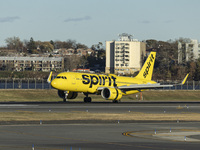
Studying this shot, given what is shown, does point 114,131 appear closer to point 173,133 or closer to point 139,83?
point 173,133

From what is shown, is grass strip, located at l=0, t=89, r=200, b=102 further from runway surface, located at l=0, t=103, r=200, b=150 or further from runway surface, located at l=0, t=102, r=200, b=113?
runway surface, located at l=0, t=103, r=200, b=150

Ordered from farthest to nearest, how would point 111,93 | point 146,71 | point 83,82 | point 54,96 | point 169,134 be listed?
point 54,96 < point 146,71 < point 83,82 < point 111,93 < point 169,134

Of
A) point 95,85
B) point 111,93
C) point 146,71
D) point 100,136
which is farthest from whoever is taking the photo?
point 146,71

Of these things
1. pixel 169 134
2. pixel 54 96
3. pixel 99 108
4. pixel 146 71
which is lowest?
pixel 54 96

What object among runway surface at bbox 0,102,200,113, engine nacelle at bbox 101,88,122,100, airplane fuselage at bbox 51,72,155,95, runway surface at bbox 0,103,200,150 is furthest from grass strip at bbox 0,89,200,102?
runway surface at bbox 0,103,200,150

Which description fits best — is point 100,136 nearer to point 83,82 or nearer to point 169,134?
point 169,134

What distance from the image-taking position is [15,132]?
33094 millimetres

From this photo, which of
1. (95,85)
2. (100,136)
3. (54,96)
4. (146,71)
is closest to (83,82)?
(95,85)

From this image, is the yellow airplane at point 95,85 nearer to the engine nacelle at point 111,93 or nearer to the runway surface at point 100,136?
the engine nacelle at point 111,93

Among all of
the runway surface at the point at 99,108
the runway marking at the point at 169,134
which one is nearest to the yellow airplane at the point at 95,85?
the runway surface at the point at 99,108

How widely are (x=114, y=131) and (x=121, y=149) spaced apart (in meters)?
8.72

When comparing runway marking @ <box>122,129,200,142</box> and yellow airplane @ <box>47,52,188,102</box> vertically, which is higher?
yellow airplane @ <box>47,52,188,102</box>

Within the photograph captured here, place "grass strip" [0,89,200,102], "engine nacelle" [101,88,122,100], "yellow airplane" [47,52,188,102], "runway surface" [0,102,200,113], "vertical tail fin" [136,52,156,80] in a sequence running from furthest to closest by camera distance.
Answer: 1. "grass strip" [0,89,200,102]
2. "vertical tail fin" [136,52,156,80]
3. "engine nacelle" [101,88,122,100]
4. "yellow airplane" [47,52,188,102]
5. "runway surface" [0,102,200,113]

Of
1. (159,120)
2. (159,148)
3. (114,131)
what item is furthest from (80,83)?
(159,148)
